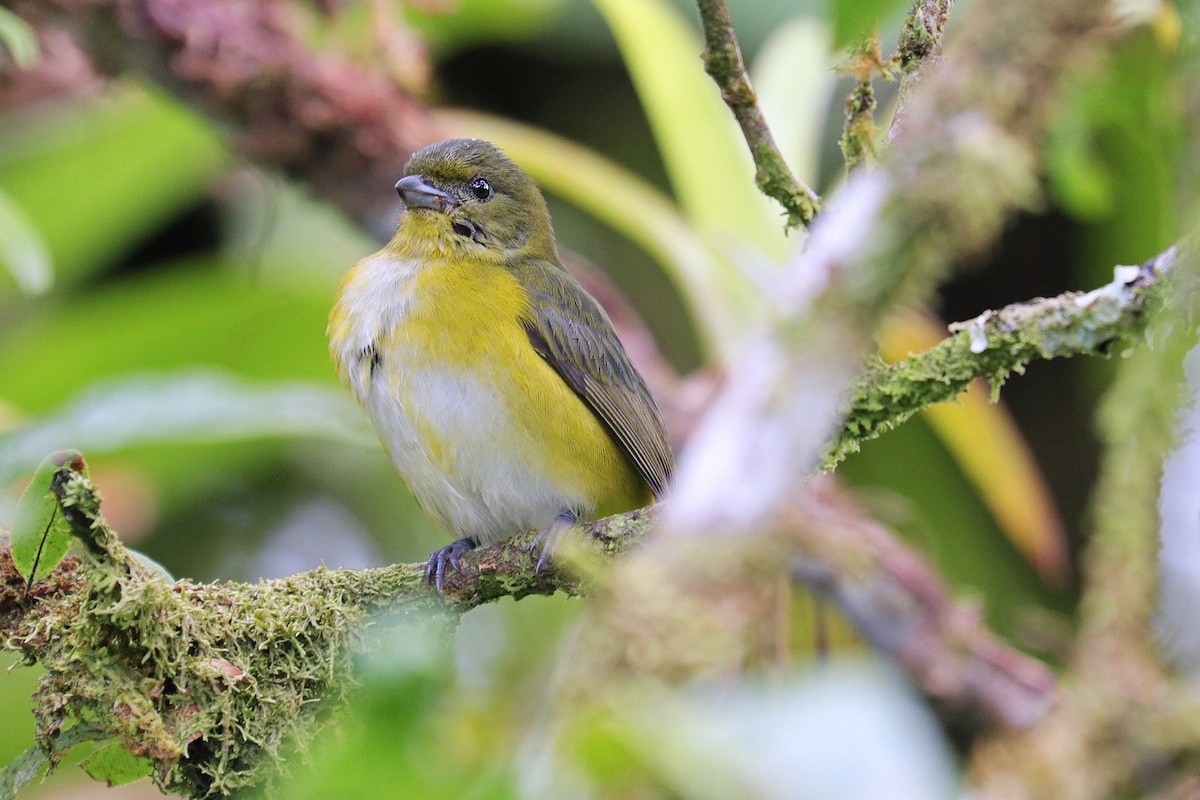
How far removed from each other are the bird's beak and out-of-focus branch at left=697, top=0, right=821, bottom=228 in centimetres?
174

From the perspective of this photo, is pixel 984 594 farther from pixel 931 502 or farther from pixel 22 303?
pixel 22 303

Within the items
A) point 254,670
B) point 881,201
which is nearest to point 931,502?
point 254,670

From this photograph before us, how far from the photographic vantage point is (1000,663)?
10.9ft

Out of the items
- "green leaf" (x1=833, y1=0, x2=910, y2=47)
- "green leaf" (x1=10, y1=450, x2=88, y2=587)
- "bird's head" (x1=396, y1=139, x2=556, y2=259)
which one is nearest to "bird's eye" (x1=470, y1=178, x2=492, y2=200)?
"bird's head" (x1=396, y1=139, x2=556, y2=259)

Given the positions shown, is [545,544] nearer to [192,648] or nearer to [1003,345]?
[192,648]

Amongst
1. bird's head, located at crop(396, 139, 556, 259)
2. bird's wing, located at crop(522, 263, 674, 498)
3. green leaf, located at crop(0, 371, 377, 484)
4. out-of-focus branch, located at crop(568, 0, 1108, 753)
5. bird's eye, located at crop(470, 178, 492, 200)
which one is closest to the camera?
out-of-focus branch, located at crop(568, 0, 1108, 753)

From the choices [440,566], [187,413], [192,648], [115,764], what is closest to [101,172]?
[187,413]

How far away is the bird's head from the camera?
146 inches

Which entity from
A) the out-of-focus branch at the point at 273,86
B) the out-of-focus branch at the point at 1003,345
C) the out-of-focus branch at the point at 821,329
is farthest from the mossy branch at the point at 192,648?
the out-of-focus branch at the point at 273,86

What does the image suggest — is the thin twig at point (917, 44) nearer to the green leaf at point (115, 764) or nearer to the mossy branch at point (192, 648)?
the mossy branch at point (192, 648)

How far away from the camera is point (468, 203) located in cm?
381

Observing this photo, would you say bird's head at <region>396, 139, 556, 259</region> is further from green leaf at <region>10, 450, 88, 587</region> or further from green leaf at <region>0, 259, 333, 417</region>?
green leaf at <region>10, 450, 88, 587</region>

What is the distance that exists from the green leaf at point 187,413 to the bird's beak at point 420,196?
673 millimetres

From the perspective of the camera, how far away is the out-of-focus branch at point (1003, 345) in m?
1.75
